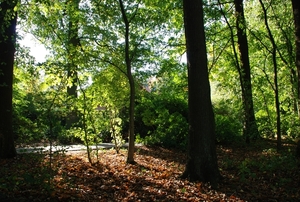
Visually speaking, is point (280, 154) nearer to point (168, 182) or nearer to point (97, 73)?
point (168, 182)

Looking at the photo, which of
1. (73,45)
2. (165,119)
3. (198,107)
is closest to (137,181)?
(198,107)

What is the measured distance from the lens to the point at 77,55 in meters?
8.03

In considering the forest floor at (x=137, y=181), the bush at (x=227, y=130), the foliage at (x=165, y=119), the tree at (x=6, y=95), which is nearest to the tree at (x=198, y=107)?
the forest floor at (x=137, y=181)

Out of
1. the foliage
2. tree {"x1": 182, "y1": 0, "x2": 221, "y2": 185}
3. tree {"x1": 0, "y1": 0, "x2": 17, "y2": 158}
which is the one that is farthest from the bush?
tree {"x1": 0, "y1": 0, "x2": 17, "y2": 158}

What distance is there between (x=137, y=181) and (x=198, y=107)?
233cm

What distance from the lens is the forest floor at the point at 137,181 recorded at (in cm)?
525

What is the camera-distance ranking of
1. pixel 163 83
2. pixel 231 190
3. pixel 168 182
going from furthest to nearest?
pixel 163 83 < pixel 168 182 < pixel 231 190

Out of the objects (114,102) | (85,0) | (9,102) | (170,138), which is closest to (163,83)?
(170,138)

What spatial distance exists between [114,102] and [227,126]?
5677mm

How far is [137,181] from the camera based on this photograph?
668 cm

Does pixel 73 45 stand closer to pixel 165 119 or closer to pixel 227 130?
pixel 165 119

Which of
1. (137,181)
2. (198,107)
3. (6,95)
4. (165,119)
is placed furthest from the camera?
(165,119)

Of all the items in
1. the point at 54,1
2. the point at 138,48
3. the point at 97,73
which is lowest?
the point at 97,73

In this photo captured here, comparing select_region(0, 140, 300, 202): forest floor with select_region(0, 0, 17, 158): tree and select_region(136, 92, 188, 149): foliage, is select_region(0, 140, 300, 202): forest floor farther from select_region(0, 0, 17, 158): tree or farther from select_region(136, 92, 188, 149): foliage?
select_region(136, 92, 188, 149): foliage
